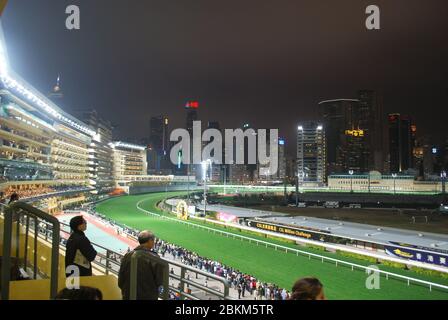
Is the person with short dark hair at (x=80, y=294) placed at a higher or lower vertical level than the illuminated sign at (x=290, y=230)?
higher

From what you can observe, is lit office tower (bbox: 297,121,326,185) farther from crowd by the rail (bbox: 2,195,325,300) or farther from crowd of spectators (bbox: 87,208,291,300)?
crowd by the rail (bbox: 2,195,325,300)

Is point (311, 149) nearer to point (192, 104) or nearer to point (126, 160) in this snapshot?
point (192, 104)

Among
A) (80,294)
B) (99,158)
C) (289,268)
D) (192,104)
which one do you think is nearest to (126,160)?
(99,158)

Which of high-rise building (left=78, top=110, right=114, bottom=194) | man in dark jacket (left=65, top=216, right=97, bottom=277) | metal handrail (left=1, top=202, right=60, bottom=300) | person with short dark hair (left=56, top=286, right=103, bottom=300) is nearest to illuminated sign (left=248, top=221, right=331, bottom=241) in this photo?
man in dark jacket (left=65, top=216, right=97, bottom=277)

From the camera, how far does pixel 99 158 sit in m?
80.6

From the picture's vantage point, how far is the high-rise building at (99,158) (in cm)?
7170

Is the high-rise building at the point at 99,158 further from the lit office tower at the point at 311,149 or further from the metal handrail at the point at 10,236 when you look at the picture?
the lit office tower at the point at 311,149

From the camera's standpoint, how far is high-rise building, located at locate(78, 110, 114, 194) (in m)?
71.7

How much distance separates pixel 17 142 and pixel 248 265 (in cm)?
2573

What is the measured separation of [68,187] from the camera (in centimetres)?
5178

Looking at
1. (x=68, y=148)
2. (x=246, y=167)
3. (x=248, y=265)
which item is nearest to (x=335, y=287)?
(x=248, y=265)

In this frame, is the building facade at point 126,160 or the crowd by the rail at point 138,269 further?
the building facade at point 126,160

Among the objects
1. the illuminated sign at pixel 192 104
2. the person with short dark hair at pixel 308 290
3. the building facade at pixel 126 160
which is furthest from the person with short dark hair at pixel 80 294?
the illuminated sign at pixel 192 104
